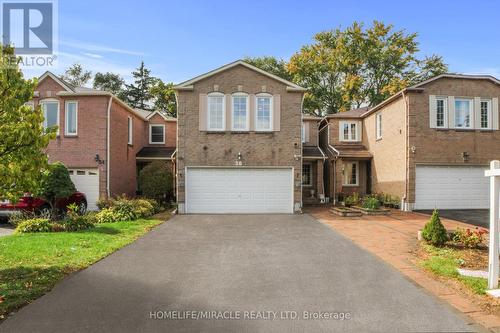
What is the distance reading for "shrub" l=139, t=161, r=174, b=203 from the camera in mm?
18625

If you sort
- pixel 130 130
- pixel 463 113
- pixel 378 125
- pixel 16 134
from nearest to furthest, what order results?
pixel 16 134 < pixel 463 113 < pixel 130 130 < pixel 378 125

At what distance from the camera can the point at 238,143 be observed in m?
17.0

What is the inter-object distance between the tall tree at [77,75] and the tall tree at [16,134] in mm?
44883

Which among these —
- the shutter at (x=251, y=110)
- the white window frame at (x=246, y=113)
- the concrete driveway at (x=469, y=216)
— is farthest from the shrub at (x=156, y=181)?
the concrete driveway at (x=469, y=216)

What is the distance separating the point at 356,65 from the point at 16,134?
113 ft

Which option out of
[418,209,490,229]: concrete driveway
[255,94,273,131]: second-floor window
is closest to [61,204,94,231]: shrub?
[255,94,273,131]: second-floor window

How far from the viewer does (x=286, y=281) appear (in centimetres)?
617

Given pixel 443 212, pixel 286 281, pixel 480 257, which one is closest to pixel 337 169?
pixel 443 212

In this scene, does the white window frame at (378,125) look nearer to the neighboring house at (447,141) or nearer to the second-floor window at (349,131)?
the second-floor window at (349,131)

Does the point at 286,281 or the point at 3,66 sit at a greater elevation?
the point at 3,66

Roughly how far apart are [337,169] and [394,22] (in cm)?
2039

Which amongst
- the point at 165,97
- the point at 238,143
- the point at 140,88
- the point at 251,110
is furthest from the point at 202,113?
the point at 140,88

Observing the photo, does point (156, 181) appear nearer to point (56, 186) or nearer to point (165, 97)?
point (56, 186)

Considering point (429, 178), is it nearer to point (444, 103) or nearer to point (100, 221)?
point (444, 103)
